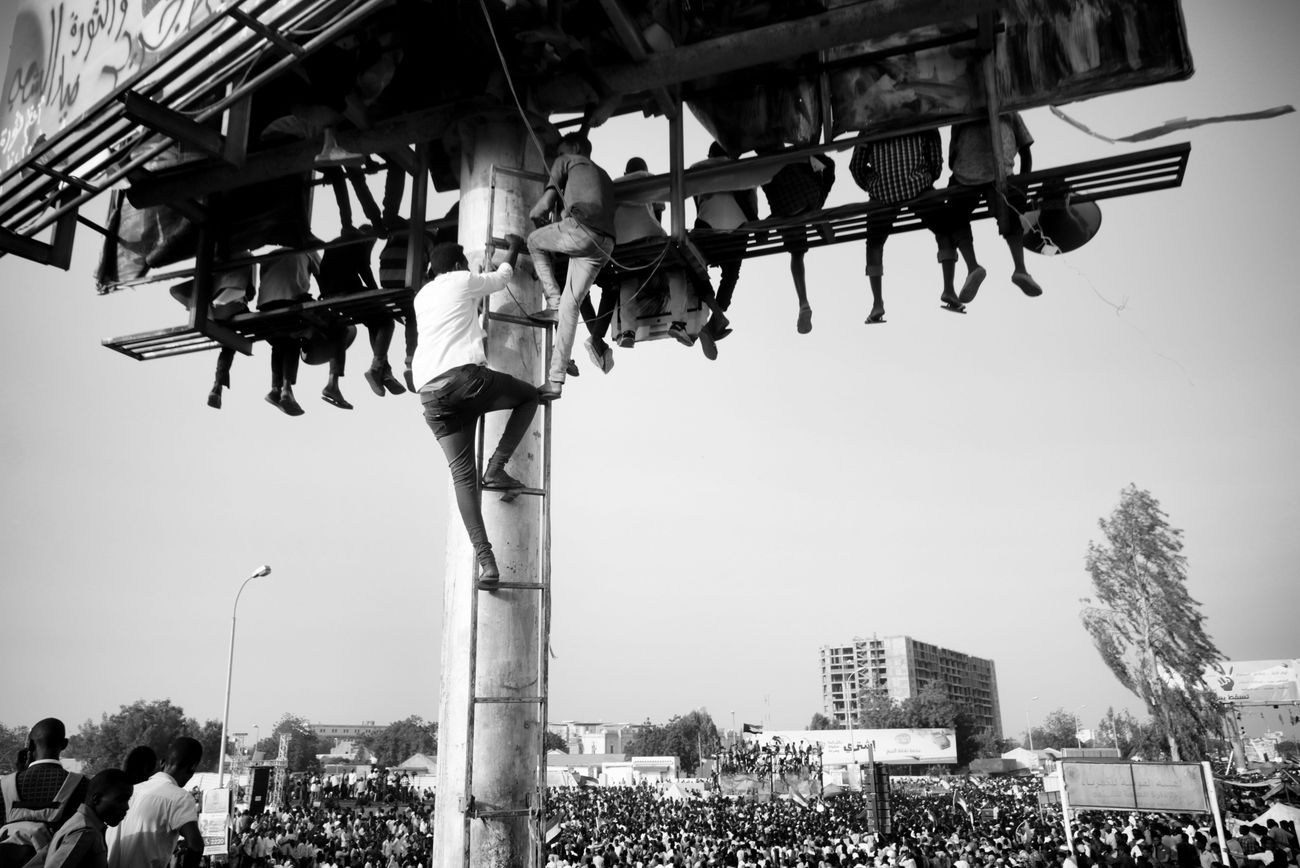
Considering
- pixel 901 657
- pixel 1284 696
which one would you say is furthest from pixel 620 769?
pixel 901 657

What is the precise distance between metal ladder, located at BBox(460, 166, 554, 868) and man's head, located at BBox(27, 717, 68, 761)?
8.55 ft

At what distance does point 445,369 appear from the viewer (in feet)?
17.0

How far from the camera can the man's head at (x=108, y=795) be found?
411 cm

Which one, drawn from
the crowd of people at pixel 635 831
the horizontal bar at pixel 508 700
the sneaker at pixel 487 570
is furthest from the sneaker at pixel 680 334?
the crowd of people at pixel 635 831

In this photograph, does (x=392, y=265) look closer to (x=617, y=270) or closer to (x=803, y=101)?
(x=617, y=270)

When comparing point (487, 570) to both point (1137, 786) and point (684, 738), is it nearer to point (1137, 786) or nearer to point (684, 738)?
point (1137, 786)

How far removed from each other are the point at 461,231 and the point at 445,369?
1.48m

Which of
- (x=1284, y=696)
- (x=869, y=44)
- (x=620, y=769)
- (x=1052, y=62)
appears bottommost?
(x=620, y=769)

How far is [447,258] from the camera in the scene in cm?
578

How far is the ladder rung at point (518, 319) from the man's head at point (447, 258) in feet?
1.19

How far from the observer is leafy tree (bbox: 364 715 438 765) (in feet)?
417

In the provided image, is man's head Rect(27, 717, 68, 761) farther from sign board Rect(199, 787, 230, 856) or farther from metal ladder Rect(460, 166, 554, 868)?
sign board Rect(199, 787, 230, 856)

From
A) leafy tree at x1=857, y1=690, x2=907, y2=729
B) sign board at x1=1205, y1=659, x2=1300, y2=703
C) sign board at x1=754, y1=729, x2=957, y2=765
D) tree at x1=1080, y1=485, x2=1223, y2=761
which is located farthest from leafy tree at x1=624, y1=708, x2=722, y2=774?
tree at x1=1080, y1=485, x2=1223, y2=761

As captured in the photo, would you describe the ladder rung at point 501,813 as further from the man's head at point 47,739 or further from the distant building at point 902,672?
the distant building at point 902,672
